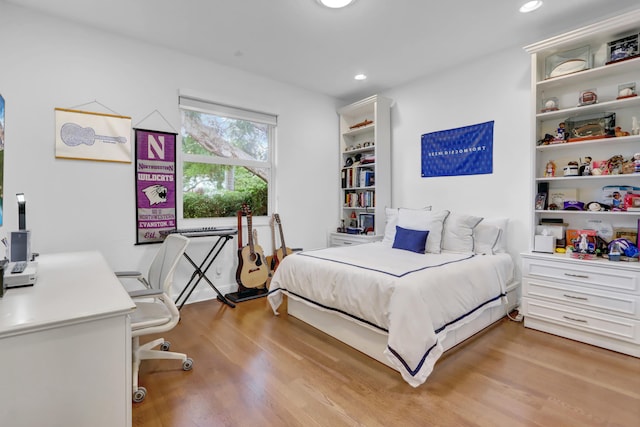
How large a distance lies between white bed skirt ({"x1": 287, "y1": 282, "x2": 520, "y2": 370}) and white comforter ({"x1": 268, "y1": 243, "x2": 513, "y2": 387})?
11cm

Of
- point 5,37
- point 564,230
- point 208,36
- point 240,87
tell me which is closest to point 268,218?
point 240,87

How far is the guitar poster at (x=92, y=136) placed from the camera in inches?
106

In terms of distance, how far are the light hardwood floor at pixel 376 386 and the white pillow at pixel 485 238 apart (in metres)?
0.79

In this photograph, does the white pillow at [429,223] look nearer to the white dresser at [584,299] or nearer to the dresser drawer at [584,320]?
Result: the white dresser at [584,299]

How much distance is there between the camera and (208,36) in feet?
9.67

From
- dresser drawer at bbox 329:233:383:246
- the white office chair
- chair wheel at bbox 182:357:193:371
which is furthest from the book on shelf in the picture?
chair wheel at bbox 182:357:193:371

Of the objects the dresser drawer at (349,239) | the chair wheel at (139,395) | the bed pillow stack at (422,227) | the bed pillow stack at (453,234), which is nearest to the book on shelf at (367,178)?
the dresser drawer at (349,239)

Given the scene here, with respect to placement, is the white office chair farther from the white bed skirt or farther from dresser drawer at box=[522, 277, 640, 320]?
dresser drawer at box=[522, 277, 640, 320]

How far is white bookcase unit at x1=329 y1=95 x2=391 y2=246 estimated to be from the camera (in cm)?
413

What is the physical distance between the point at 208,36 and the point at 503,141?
3.12m

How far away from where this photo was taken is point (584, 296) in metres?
2.44

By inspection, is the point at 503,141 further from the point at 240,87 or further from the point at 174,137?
the point at 174,137

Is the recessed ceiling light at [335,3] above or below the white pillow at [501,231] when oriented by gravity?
above

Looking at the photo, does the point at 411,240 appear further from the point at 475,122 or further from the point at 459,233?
the point at 475,122
